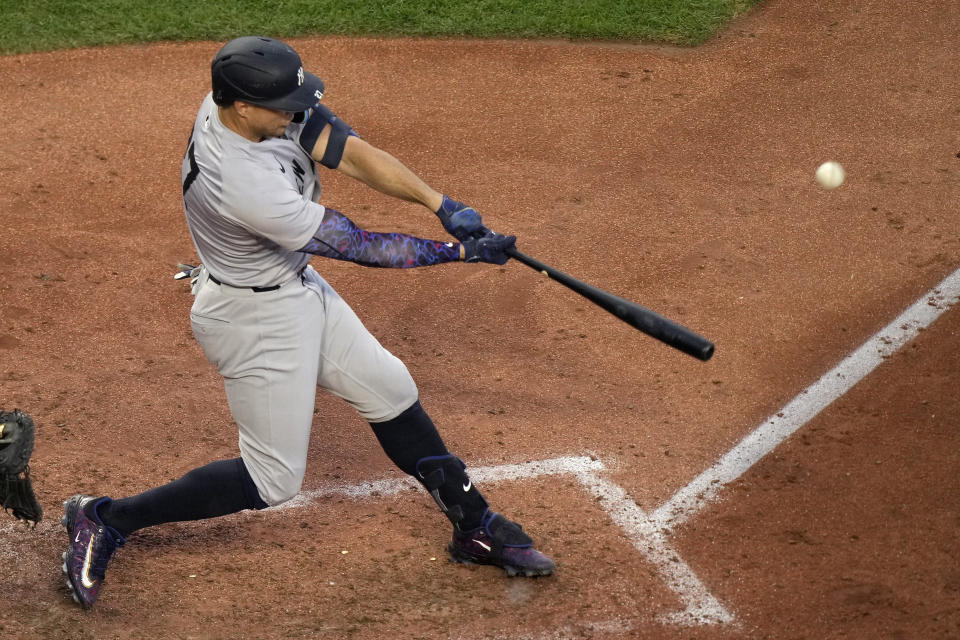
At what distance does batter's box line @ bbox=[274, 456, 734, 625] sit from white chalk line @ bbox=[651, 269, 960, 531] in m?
0.11

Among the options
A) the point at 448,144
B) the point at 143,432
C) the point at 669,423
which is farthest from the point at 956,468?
the point at 448,144

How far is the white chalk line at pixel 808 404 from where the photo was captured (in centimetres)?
439

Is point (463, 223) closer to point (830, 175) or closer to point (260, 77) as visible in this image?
point (260, 77)

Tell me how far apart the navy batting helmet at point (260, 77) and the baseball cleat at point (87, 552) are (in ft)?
5.08

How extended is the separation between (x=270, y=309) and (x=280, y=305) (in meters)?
0.03

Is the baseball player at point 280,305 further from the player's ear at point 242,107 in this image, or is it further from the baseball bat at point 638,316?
the baseball bat at point 638,316

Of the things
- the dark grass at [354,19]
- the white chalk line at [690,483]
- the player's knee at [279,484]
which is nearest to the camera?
the player's knee at [279,484]

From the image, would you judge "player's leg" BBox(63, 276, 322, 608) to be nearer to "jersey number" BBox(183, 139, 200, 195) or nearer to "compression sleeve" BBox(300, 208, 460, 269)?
"compression sleeve" BBox(300, 208, 460, 269)

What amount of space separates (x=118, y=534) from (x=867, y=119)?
5576 millimetres

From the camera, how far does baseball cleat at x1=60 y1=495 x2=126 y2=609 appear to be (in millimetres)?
3771

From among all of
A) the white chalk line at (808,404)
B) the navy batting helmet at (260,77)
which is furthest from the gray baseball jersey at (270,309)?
the white chalk line at (808,404)

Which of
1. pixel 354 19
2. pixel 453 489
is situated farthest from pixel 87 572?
pixel 354 19

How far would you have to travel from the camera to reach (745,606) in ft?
12.6

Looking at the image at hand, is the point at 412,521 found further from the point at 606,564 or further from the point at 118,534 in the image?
the point at 118,534
